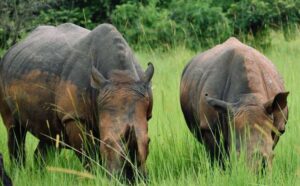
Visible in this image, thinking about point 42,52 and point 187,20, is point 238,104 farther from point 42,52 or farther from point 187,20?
point 187,20

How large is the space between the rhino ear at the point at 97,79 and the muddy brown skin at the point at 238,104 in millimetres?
845

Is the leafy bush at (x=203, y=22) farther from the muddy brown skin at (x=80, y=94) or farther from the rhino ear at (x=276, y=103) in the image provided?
the rhino ear at (x=276, y=103)

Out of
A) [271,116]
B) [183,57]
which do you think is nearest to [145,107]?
[271,116]

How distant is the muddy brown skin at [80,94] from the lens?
18.3 feet

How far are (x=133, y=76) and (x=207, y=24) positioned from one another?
8737mm

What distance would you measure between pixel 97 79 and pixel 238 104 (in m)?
1.12

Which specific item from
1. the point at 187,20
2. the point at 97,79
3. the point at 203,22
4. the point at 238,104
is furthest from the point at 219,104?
the point at 187,20

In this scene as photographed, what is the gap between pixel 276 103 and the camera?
5.89 meters

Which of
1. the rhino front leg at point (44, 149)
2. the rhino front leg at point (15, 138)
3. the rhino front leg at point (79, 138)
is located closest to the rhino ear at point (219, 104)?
the rhino front leg at point (79, 138)

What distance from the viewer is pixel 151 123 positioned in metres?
7.82

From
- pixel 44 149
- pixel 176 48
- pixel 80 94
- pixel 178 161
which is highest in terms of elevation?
pixel 80 94

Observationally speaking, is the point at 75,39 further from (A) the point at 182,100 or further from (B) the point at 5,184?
(B) the point at 5,184

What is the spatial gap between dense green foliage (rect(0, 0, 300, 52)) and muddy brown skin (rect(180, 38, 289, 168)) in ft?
21.9

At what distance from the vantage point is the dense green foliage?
13844mm
